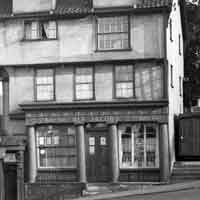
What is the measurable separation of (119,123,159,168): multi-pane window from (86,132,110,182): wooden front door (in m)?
0.81

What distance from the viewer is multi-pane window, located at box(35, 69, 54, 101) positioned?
30.2m

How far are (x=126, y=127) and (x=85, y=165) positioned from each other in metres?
2.69

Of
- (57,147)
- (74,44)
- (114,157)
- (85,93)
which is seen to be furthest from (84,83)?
(114,157)

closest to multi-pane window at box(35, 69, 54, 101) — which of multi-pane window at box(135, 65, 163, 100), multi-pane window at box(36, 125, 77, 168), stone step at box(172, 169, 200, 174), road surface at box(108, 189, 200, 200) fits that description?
multi-pane window at box(36, 125, 77, 168)

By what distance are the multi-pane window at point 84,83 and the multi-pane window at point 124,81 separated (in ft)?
4.20

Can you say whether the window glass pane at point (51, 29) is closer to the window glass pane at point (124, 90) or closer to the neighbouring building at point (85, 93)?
the neighbouring building at point (85, 93)

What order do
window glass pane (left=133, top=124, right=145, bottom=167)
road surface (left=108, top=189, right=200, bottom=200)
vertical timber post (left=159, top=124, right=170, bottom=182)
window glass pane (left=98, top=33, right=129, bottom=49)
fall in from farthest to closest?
window glass pane (left=98, top=33, right=129, bottom=49), window glass pane (left=133, top=124, right=145, bottom=167), vertical timber post (left=159, top=124, right=170, bottom=182), road surface (left=108, top=189, right=200, bottom=200)

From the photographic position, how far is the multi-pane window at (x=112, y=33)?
97.0ft

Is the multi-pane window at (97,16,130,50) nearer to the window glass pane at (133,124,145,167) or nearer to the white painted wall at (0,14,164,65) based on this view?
the white painted wall at (0,14,164,65)

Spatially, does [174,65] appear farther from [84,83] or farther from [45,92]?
[45,92]

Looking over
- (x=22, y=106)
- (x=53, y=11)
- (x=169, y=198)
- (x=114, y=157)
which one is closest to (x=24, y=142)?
(x=22, y=106)

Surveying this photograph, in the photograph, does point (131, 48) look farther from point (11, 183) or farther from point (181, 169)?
point (11, 183)

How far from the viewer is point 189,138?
99.7ft

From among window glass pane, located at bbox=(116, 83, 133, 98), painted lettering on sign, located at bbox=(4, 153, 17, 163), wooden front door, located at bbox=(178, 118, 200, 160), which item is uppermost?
window glass pane, located at bbox=(116, 83, 133, 98)
